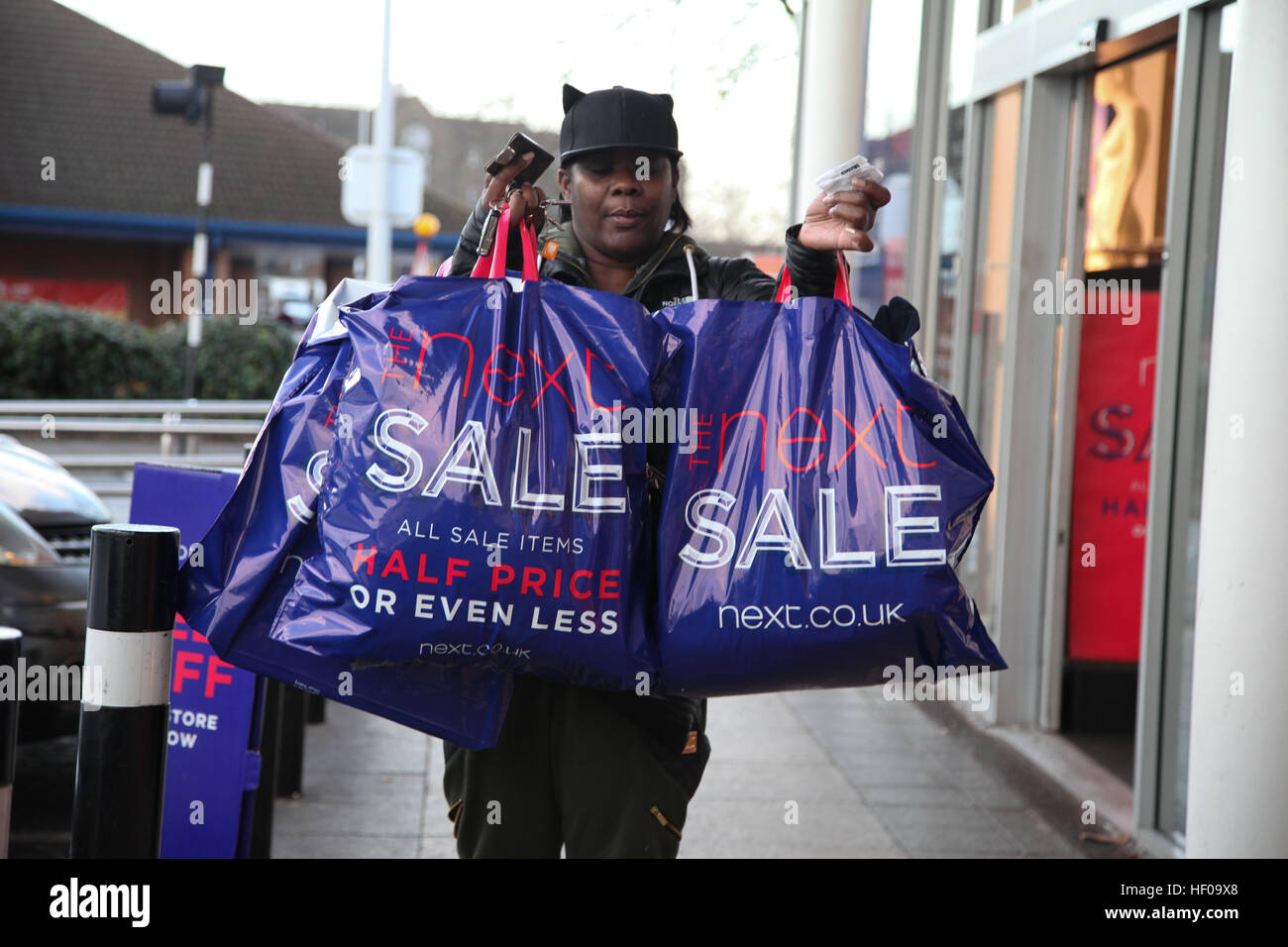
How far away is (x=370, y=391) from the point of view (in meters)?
2.34

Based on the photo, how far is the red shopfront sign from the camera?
26375 mm

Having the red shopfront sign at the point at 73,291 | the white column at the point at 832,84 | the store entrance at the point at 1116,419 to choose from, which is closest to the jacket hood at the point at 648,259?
the white column at the point at 832,84

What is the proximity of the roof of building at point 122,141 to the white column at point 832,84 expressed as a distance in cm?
2297

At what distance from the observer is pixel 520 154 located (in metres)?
2.65

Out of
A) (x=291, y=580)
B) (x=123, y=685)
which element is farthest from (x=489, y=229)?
(x=123, y=685)

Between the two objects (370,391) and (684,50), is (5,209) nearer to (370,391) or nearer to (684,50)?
(684,50)

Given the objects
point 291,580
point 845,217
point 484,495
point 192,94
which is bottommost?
point 291,580

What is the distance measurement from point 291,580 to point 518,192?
2.67 ft

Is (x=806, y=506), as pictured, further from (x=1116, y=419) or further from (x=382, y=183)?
(x=382, y=183)

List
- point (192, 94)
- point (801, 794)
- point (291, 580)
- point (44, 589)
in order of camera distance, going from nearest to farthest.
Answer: point (291, 580)
point (44, 589)
point (801, 794)
point (192, 94)

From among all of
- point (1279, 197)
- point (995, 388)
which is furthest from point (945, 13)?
point (1279, 197)

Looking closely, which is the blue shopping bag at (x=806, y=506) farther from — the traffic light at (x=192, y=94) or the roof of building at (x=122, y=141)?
the roof of building at (x=122, y=141)

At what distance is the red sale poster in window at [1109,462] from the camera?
21.6 ft
